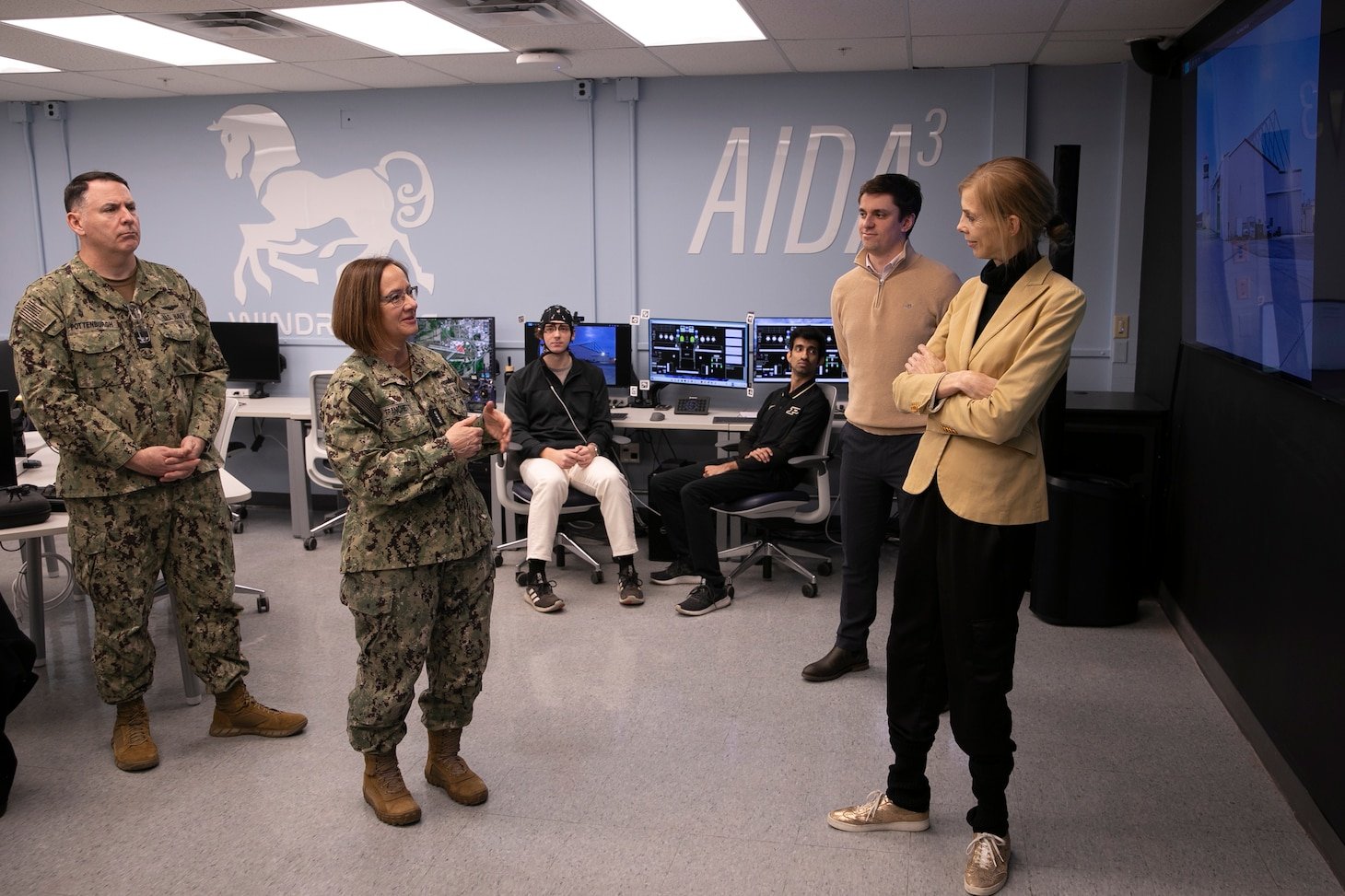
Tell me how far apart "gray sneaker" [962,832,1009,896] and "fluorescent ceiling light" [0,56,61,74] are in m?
5.57

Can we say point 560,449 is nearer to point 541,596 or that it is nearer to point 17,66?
point 541,596

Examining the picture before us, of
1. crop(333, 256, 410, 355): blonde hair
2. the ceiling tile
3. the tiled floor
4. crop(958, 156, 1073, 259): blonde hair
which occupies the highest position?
the ceiling tile

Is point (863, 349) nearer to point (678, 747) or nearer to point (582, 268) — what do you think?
point (678, 747)

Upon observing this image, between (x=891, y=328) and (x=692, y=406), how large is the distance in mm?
2243

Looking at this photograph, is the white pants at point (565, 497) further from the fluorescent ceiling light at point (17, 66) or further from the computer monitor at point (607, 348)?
the fluorescent ceiling light at point (17, 66)

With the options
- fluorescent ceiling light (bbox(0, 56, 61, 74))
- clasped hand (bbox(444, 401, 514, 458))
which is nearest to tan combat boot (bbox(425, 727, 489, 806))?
clasped hand (bbox(444, 401, 514, 458))

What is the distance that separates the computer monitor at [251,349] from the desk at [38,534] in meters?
1.90

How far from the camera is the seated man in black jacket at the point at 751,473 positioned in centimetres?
461

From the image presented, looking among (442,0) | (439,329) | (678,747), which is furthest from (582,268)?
(678,747)

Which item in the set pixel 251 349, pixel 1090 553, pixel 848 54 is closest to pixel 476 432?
pixel 1090 553

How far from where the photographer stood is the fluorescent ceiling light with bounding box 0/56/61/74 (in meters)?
5.32

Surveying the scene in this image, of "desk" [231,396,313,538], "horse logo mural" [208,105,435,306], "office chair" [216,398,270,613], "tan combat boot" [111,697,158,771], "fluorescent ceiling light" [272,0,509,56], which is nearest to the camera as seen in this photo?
"tan combat boot" [111,697,158,771]

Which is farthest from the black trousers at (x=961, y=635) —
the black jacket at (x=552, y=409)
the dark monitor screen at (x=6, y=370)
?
the dark monitor screen at (x=6, y=370)

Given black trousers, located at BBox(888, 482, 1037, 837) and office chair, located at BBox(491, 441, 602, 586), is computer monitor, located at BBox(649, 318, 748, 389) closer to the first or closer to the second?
office chair, located at BBox(491, 441, 602, 586)
